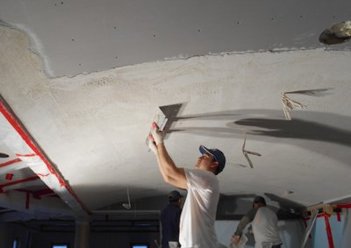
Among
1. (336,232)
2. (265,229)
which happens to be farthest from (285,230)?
(265,229)

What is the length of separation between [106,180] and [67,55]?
98.1 inches

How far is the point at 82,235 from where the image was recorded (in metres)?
5.68

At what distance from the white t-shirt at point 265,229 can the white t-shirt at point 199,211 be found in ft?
7.74

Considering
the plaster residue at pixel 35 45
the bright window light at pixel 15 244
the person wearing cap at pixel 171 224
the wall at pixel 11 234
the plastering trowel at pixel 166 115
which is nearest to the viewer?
the plaster residue at pixel 35 45

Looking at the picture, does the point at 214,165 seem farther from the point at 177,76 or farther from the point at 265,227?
the point at 265,227

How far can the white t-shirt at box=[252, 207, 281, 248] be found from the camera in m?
3.86

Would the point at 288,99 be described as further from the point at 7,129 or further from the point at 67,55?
the point at 7,129

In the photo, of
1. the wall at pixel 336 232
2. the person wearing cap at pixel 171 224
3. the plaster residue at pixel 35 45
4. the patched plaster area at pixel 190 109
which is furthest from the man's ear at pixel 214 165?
the wall at pixel 336 232

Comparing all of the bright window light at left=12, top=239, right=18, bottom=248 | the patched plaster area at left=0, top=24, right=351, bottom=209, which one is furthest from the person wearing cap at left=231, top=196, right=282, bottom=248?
the bright window light at left=12, top=239, right=18, bottom=248

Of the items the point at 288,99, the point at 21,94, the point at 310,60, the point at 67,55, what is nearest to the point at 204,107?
the point at 288,99

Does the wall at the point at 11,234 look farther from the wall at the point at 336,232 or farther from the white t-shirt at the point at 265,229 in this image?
the wall at the point at 336,232

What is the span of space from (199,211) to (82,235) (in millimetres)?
4533

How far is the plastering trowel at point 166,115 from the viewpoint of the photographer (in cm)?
213

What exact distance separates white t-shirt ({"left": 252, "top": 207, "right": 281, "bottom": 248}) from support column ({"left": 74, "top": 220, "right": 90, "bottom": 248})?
3.10 metres
